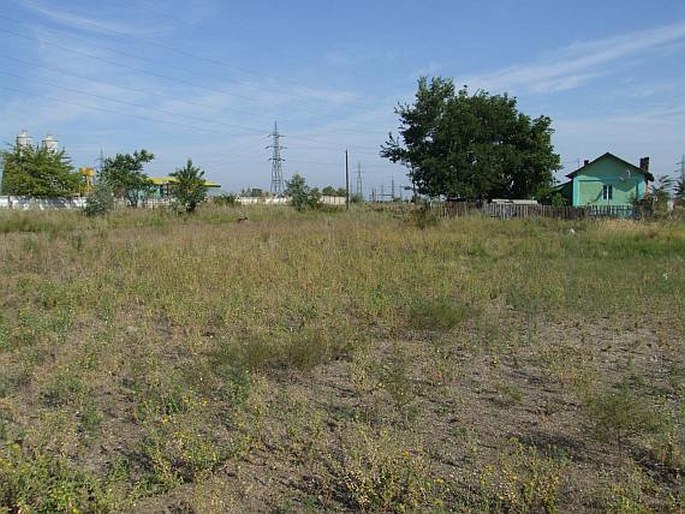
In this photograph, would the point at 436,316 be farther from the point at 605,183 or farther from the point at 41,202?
the point at 605,183

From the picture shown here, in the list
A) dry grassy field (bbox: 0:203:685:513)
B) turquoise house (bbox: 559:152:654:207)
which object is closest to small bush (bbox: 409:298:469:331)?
dry grassy field (bbox: 0:203:685:513)

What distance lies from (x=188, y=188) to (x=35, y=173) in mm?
11158

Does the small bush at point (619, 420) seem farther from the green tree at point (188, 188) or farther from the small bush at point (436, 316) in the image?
the green tree at point (188, 188)

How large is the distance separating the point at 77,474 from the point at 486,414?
2.64m

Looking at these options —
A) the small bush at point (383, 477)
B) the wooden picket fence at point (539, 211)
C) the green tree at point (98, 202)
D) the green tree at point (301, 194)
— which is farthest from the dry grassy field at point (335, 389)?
the green tree at point (301, 194)

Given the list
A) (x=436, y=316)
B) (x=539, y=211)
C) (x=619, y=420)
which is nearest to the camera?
(x=619, y=420)

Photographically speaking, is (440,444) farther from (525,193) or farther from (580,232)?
(525,193)

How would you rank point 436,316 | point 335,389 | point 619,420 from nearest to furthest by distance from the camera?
1. point 619,420
2. point 335,389
3. point 436,316

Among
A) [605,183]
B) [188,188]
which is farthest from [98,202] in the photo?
[605,183]

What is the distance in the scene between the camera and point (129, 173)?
3666 centimetres

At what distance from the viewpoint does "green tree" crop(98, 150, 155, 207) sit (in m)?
35.7

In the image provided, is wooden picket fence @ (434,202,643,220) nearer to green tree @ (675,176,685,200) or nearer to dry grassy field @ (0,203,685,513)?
green tree @ (675,176,685,200)

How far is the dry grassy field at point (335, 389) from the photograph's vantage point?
8.67 feet

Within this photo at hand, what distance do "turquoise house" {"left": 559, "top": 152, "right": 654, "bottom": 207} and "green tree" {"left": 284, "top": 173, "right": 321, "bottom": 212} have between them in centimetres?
1790
